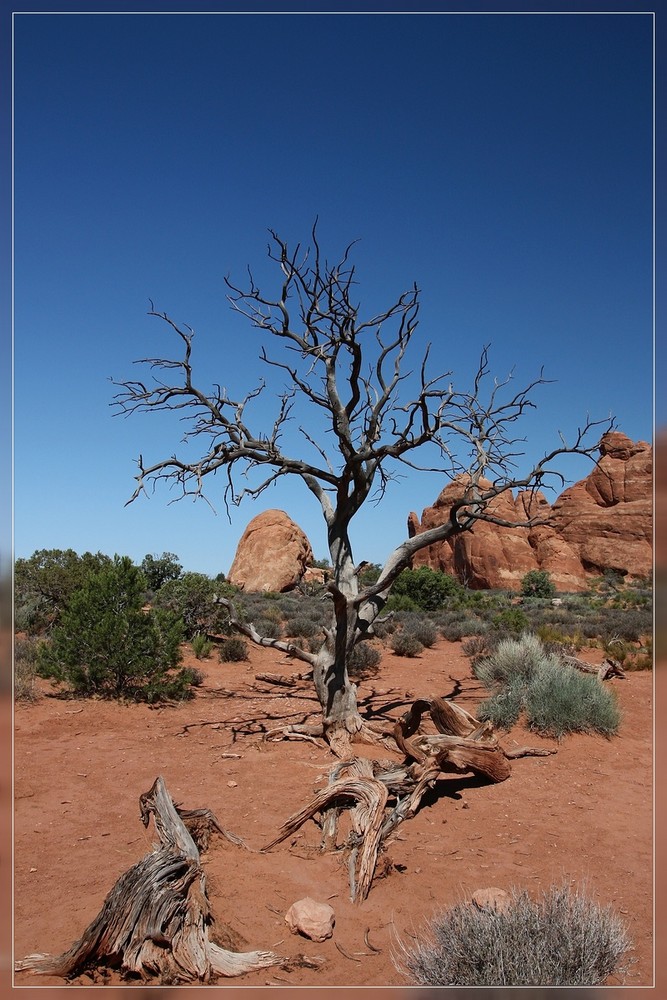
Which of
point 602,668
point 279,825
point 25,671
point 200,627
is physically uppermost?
point 200,627

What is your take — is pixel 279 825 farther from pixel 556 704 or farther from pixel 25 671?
pixel 25 671

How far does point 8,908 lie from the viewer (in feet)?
9.32

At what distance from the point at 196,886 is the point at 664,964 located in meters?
2.63

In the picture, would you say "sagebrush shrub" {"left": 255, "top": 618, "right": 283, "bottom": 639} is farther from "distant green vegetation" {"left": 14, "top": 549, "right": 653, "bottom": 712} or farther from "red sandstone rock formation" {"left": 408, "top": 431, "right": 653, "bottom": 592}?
"red sandstone rock formation" {"left": 408, "top": 431, "right": 653, "bottom": 592}

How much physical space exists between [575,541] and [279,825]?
49.7 meters

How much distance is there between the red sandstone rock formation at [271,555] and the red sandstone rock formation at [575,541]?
11421mm

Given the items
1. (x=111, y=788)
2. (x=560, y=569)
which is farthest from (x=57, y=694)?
(x=560, y=569)

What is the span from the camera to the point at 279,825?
597cm

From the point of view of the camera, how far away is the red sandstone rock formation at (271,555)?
4012cm

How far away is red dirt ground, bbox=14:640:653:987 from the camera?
4.01 meters

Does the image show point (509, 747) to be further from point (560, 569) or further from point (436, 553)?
point (436, 553)

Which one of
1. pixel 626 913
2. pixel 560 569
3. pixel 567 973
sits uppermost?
pixel 560 569

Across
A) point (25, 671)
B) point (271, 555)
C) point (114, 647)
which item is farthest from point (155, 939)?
point (271, 555)

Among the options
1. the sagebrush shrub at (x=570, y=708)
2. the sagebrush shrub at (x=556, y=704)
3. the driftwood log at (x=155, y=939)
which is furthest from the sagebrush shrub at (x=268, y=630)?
the driftwood log at (x=155, y=939)
